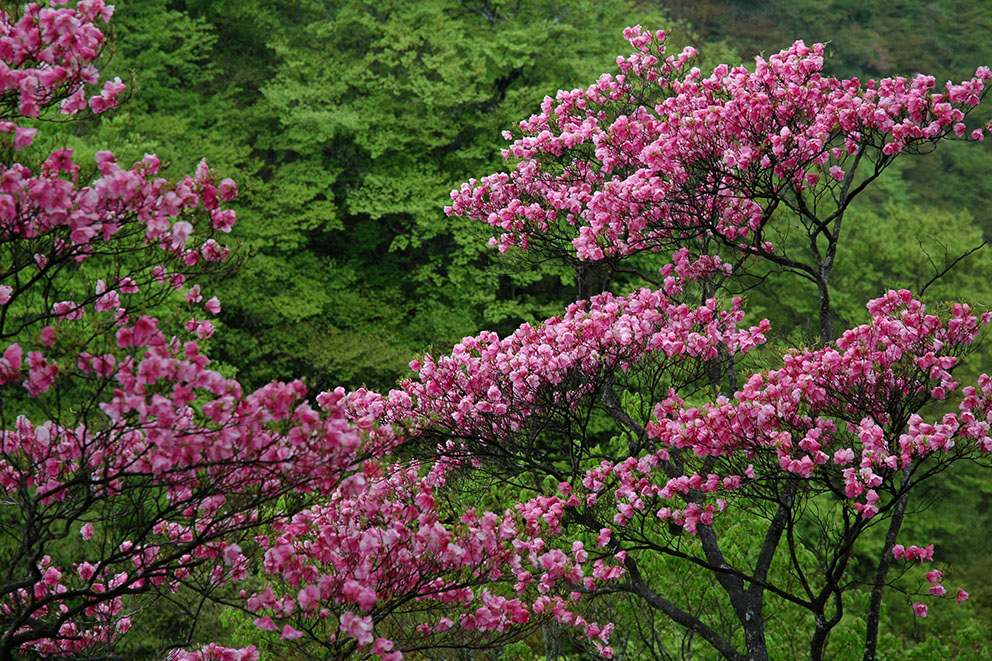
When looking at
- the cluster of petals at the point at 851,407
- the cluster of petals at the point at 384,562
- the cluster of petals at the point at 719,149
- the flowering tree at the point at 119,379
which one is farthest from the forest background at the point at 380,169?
the flowering tree at the point at 119,379

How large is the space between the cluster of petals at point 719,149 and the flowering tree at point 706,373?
0.02 m

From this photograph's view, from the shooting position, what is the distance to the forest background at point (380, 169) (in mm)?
17453

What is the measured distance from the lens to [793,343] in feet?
19.5

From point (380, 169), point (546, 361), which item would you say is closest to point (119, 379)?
point (546, 361)

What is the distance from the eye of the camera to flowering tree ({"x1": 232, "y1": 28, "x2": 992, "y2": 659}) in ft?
16.8

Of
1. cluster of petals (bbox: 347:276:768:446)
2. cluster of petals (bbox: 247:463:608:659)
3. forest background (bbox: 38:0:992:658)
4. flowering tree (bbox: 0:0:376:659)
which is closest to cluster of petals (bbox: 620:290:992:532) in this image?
cluster of petals (bbox: 347:276:768:446)

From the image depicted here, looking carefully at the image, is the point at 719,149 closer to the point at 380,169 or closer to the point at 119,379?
the point at 119,379

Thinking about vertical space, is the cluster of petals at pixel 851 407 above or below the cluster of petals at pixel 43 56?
above

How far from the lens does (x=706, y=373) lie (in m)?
6.51

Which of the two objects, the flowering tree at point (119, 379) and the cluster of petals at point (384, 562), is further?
the cluster of petals at point (384, 562)

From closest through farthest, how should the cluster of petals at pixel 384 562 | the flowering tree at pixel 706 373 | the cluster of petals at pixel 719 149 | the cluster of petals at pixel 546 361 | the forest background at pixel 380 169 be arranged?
the cluster of petals at pixel 384 562 → the flowering tree at pixel 706 373 → the cluster of petals at pixel 719 149 → the cluster of petals at pixel 546 361 → the forest background at pixel 380 169

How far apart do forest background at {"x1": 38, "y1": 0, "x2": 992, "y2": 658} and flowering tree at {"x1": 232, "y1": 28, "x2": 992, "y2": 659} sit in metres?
9.85

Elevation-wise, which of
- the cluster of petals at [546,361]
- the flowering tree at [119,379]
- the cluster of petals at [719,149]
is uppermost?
the cluster of petals at [719,149]

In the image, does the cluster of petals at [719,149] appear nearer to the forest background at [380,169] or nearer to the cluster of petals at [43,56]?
the cluster of petals at [43,56]
